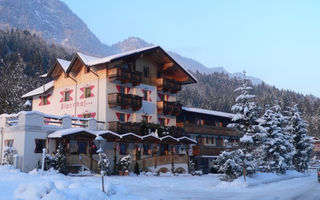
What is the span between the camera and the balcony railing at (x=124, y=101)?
3800 cm

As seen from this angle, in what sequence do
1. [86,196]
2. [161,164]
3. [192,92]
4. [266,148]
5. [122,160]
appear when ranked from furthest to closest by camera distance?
[192,92] < [266,148] < [161,164] < [122,160] < [86,196]

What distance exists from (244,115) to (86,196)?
20838 mm

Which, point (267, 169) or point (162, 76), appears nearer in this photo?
point (267, 169)

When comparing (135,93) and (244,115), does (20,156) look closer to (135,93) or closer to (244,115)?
(135,93)

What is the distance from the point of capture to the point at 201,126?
161 ft

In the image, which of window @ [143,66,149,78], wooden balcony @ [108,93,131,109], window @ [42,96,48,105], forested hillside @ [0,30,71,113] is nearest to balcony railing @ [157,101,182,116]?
window @ [143,66,149,78]

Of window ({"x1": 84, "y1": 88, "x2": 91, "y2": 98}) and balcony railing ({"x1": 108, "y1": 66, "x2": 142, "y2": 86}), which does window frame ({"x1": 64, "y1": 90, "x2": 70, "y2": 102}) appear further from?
balcony railing ({"x1": 108, "y1": 66, "x2": 142, "y2": 86})

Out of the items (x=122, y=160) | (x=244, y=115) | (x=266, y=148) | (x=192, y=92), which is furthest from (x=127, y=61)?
(x=192, y=92)

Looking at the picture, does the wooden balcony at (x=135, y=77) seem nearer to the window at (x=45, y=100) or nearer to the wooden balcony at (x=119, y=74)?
the wooden balcony at (x=119, y=74)

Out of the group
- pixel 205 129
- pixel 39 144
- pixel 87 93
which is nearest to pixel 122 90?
pixel 87 93

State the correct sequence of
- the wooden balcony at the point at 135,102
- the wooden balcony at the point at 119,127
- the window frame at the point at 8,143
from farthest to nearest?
the wooden balcony at the point at 135,102 → the wooden balcony at the point at 119,127 → the window frame at the point at 8,143

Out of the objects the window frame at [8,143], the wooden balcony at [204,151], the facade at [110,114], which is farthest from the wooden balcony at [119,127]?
the wooden balcony at [204,151]

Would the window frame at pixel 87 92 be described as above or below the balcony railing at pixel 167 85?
below

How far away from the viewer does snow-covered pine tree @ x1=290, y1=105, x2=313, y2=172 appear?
5175 cm
